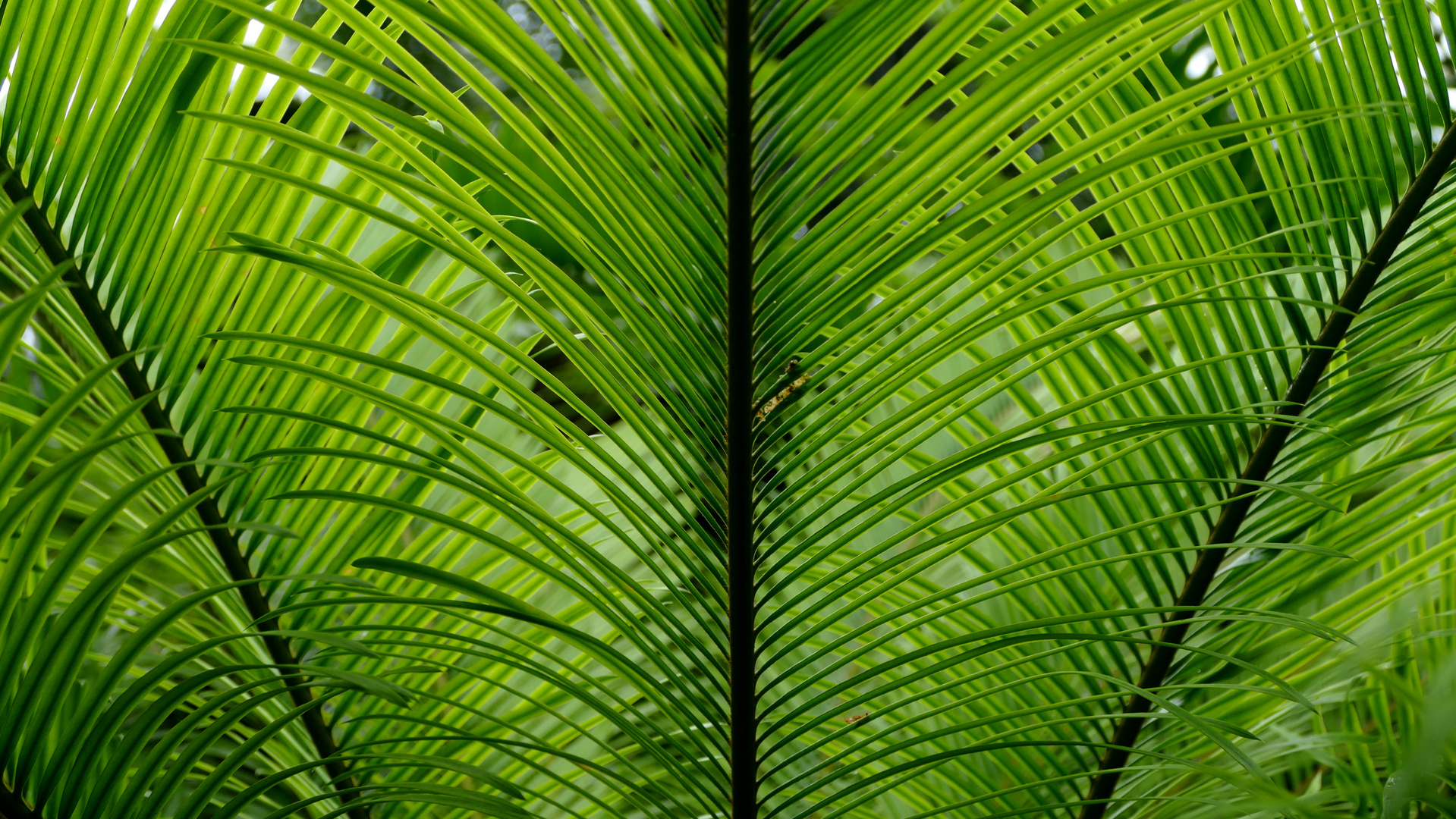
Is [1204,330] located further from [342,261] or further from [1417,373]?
[342,261]

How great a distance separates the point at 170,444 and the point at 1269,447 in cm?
81

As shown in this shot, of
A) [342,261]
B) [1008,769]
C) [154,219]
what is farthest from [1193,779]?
[154,219]

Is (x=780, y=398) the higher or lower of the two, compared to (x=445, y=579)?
higher

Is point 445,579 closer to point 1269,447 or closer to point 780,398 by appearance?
point 780,398

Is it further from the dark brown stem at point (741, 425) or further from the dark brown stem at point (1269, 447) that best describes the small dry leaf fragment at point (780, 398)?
the dark brown stem at point (1269, 447)

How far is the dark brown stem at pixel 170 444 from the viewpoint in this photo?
64 cm

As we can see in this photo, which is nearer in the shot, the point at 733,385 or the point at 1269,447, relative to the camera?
the point at 733,385

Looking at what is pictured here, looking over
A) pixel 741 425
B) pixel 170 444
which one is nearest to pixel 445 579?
pixel 741 425

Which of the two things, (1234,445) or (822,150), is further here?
(1234,445)

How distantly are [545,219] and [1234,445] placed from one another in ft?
1.73

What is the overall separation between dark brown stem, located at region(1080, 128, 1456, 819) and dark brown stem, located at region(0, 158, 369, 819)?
0.57 metres

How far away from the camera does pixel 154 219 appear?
672 millimetres

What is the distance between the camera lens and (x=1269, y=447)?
2.28 feet

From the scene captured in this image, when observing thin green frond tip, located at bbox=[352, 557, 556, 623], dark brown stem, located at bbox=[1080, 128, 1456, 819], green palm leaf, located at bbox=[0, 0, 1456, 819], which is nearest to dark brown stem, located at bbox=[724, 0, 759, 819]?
green palm leaf, located at bbox=[0, 0, 1456, 819]
